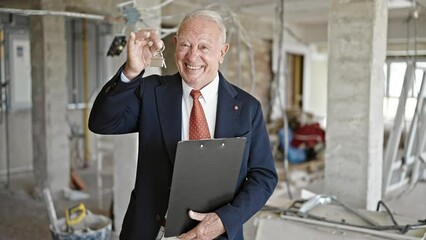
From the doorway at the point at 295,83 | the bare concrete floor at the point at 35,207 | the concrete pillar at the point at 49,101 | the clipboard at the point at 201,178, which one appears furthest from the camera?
the doorway at the point at 295,83

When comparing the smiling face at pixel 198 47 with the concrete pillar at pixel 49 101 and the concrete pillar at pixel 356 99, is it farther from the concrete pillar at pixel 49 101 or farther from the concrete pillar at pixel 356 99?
the concrete pillar at pixel 49 101

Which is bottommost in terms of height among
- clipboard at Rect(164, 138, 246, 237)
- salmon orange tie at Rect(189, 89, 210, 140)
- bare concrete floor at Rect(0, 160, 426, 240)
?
bare concrete floor at Rect(0, 160, 426, 240)

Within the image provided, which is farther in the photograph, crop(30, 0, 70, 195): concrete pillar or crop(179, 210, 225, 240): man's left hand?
crop(30, 0, 70, 195): concrete pillar

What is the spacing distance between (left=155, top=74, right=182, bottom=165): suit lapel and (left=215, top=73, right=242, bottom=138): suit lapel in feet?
0.42

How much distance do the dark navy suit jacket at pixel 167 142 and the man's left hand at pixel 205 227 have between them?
2cm

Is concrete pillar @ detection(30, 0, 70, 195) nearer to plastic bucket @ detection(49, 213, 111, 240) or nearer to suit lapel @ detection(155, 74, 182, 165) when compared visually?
plastic bucket @ detection(49, 213, 111, 240)

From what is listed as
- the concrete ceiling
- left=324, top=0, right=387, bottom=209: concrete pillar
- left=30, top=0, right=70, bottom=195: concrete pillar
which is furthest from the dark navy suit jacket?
the concrete ceiling

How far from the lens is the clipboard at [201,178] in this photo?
4.12 feet

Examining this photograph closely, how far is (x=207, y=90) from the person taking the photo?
146cm

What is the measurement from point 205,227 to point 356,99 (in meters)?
1.89

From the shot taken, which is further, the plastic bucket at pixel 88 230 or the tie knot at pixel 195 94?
the plastic bucket at pixel 88 230

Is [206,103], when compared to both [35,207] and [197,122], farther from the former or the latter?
[35,207]

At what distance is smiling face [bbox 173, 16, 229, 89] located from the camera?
4.43ft

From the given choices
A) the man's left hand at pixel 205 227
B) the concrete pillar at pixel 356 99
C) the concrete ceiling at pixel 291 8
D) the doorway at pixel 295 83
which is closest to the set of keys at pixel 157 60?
the man's left hand at pixel 205 227
